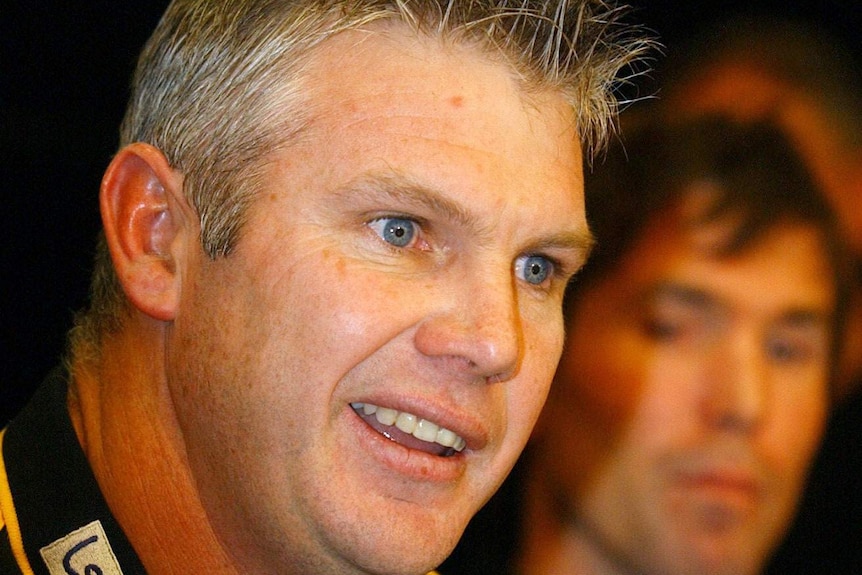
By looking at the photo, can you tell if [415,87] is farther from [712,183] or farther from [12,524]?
[712,183]

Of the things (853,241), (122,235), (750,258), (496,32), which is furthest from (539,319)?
(853,241)

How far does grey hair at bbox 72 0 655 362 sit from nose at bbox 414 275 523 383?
29cm

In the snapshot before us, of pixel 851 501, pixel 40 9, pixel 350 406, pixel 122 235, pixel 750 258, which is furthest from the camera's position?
pixel 851 501

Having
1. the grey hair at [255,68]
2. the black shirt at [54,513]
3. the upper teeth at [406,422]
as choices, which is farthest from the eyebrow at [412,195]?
the black shirt at [54,513]

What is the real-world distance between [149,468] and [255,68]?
0.56 meters

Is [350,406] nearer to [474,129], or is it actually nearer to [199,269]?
[199,269]

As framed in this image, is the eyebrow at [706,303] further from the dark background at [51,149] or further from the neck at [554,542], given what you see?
the dark background at [51,149]

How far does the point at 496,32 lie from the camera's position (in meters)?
1.40

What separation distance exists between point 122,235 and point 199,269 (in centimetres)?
13

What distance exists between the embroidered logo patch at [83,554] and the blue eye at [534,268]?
0.68 metres

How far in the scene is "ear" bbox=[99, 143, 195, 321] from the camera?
1384 millimetres

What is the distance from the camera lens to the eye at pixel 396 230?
133cm

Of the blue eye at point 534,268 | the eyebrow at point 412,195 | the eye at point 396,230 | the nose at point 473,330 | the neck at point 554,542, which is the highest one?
the eyebrow at point 412,195

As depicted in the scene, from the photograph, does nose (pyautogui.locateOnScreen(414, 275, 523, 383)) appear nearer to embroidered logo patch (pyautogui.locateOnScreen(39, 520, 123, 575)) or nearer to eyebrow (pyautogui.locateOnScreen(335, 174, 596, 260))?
eyebrow (pyautogui.locateOnScreen(335, 174, 596, 260))
